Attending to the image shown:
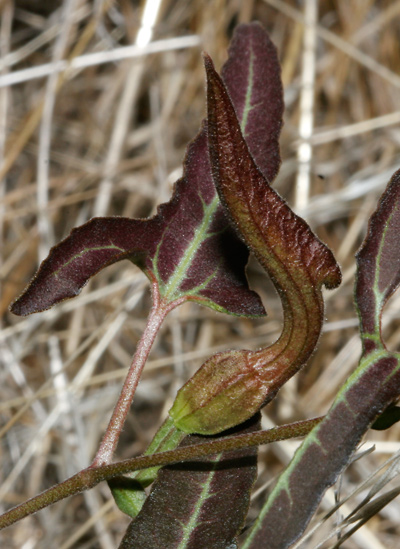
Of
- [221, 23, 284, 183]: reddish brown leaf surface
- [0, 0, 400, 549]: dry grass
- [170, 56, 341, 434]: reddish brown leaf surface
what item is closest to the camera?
[170, 56, 341, 434]: reddish brown leaf surface

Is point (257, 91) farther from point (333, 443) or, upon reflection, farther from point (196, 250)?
point (333, 443)

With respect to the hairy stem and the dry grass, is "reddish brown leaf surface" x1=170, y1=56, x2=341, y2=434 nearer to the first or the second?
the hairy stem

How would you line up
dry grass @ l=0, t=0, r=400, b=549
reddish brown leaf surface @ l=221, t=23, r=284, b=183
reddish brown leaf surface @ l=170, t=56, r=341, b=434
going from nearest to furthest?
reddish brown leaf surface @ l=170, t=56, r=341, b=434, reddish brown leaf surface @ l=221, t=23, r=284, b=183, dry grass @ l=0, t=0, r=400, b=549

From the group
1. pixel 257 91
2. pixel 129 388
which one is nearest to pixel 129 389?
pixel 129 388

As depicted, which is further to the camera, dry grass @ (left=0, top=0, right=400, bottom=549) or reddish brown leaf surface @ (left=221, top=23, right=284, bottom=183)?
dry grass @ (left=0, top=0, right=400, bottom=549)

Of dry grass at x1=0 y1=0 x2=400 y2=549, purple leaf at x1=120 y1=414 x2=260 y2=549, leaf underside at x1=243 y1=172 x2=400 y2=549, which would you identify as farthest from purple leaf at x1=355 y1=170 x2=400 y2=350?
dry grass at x1=0 y1=0 x2=400 y2=549

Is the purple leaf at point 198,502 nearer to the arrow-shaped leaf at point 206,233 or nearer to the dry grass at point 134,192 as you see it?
the arrow-shaped leaf at point 206,233

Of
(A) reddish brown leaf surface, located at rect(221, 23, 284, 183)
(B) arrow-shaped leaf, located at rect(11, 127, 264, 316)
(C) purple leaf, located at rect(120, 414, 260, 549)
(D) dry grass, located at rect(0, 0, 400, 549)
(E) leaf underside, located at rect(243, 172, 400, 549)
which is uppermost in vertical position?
(D) dry grass, located at rect(0, 0, 400, 549)

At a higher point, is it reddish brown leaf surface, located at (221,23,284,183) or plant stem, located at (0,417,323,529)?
reddish brown leaf surface, located at (221,23,284,183)
